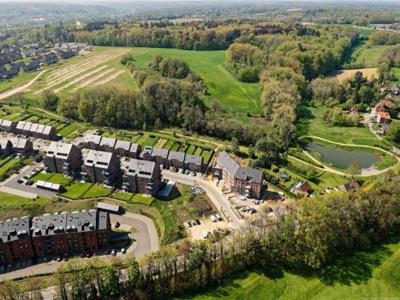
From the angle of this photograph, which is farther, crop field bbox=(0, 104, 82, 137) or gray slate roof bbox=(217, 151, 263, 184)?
crop field bbox=(0, 104, 82, 137)

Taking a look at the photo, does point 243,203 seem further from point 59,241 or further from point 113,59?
point 113,59

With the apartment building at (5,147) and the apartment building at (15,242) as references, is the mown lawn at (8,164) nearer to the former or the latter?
the apartment building at (5,147)

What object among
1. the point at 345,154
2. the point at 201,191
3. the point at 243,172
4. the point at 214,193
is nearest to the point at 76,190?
the point at 201,191

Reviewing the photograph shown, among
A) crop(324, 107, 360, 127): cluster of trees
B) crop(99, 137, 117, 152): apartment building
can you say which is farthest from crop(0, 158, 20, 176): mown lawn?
crop(324, 107, 360, 127): cluster of trees

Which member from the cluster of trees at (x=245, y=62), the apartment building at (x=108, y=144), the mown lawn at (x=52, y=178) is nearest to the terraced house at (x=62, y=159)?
the mown lawn at (x=52, y=178)

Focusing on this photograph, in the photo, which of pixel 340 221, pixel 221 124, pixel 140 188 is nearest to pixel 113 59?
pixel 221 124

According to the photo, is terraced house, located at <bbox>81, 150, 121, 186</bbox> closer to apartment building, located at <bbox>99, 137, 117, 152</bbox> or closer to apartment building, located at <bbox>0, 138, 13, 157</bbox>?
apartment building, located at <bbox>99, 137, 117, 152</bbox>
